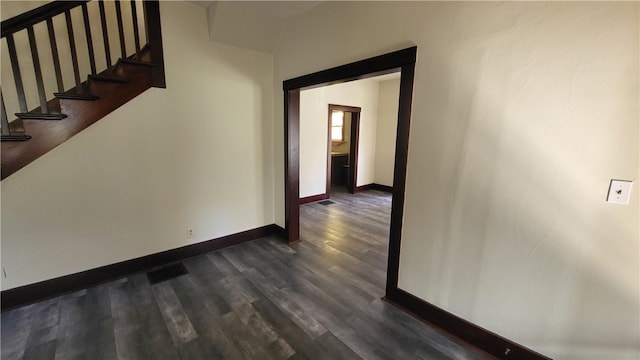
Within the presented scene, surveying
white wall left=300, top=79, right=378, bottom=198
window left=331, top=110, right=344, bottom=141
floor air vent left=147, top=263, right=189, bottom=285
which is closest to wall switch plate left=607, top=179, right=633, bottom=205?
floor air vent left=147, top=263, right=189, bottom=285

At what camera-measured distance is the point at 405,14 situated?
6.10ft

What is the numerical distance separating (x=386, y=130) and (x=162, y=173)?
16.5 feet

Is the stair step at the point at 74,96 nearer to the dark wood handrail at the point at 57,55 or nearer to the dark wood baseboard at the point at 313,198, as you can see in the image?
the dark wood handrail at the point at 57,55

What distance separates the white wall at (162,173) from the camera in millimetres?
2143

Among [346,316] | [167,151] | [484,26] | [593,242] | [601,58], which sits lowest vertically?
[346,316]

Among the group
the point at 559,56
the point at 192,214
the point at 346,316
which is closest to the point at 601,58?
the point at 559,56

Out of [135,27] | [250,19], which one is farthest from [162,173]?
[250,19]

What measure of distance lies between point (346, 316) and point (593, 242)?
5.26ft

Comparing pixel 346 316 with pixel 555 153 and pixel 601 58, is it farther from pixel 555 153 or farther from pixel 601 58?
pixel 601 58

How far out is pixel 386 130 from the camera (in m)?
6.30

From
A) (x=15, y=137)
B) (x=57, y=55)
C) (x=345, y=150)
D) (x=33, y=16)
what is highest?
A: (x=33, y=16)

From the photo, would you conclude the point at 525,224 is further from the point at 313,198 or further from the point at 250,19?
the point at 313,198

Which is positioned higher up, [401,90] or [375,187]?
[401,90]

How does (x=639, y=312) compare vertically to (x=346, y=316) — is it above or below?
above
